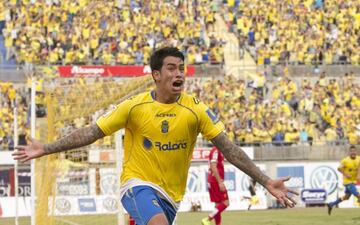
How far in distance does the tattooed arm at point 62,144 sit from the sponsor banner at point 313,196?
Answer: 24273mm

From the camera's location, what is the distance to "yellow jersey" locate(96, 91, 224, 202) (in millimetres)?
8820

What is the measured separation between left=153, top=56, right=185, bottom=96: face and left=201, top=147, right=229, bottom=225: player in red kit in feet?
30.1

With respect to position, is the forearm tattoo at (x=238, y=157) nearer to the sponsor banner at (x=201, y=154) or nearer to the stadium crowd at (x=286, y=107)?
the sponsor banner at (x=201, y=154)

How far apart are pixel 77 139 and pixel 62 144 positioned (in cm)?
15

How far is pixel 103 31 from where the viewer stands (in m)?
39.5

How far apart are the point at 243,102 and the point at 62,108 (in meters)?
19.8

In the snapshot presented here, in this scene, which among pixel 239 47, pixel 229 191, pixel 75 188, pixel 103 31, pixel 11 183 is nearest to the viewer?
pixel 75 188

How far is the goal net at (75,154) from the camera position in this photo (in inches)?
655

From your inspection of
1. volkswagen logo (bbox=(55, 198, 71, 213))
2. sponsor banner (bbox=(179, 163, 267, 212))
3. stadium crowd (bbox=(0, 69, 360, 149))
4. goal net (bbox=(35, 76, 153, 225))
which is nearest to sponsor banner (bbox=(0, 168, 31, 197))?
stadium crowd (bbox=(0, 69, 360, 149))

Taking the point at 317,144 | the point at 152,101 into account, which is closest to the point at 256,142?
the point at 317,144

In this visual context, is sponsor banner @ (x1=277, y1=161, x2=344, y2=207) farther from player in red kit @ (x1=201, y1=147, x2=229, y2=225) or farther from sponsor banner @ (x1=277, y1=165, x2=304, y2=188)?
player in red kit @ (x1=201, y1=147, x2=229, y2=225)

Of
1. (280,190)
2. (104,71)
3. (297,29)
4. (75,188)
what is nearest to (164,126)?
(280,190)

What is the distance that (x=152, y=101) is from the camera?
29.1ft

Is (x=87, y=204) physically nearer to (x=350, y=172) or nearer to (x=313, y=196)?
(x=350, y=172)
